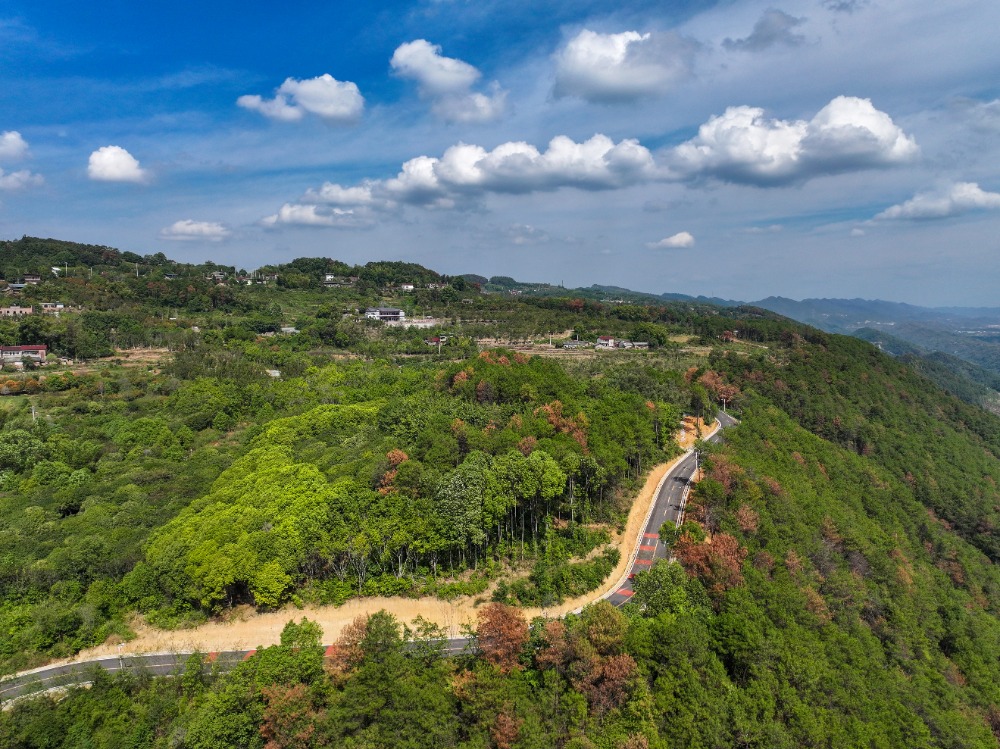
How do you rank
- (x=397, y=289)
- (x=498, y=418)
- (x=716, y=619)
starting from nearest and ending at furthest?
(x=716, y=619)
(x=498, y=418)
(x=397, y=289)

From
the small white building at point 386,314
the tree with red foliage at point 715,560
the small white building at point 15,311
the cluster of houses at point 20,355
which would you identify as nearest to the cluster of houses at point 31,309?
the small white building at point 15,311

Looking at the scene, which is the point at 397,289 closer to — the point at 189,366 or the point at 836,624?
the point at 189,366

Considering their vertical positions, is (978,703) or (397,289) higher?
(397,289)

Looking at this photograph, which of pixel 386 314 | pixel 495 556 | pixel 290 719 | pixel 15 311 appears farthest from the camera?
pixel 386 314

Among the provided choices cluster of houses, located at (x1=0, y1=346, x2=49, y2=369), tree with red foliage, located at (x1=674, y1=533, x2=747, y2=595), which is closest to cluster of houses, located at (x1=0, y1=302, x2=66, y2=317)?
cluster of houses, located at (x1=0, y1=346, x2=49, y2=369)

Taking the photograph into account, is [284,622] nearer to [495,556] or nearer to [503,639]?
[495,556]

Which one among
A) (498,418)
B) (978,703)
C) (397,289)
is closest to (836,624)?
(978,703)

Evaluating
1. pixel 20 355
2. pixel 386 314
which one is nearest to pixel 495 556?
pixel 20 355
